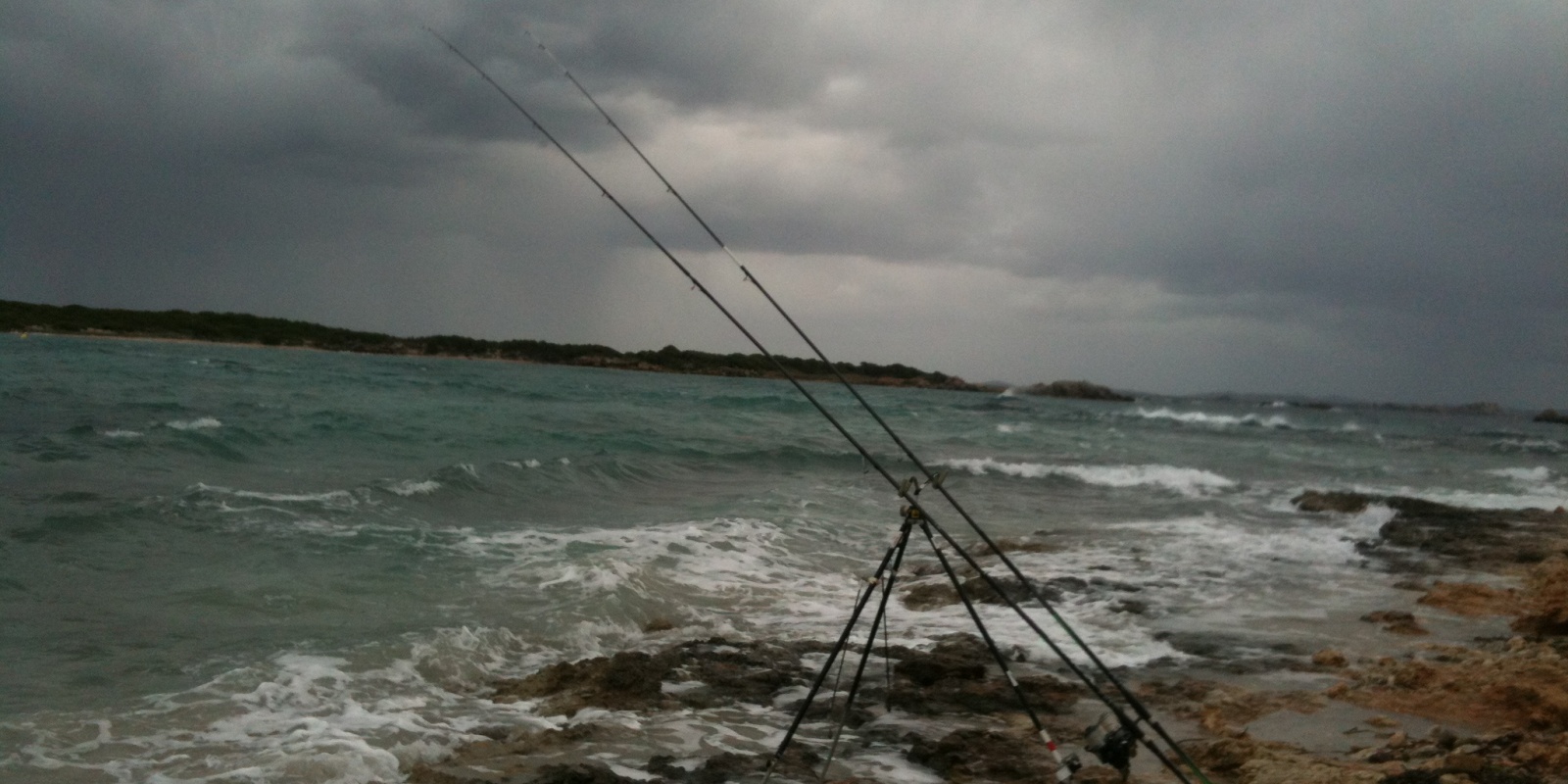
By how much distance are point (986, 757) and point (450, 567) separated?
6144 millimetres

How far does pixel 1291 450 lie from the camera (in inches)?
1460

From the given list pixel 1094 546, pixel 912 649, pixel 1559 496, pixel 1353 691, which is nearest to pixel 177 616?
pixel 912 649

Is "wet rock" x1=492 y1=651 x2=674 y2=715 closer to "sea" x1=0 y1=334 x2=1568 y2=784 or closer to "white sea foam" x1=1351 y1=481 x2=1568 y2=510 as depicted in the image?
"sea" x1=0 y1=334 x2=1568 y2=784

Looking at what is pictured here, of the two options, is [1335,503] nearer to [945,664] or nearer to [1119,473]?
[1119,473]

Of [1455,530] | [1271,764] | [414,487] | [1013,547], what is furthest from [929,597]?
[1455,530]

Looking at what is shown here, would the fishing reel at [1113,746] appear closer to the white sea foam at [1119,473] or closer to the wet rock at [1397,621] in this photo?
the wet rock at [1397,621]

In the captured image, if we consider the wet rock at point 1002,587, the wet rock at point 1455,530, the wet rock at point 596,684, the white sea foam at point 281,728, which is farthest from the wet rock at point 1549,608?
the white sea foam at point 281,728

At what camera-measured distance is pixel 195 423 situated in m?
18.2

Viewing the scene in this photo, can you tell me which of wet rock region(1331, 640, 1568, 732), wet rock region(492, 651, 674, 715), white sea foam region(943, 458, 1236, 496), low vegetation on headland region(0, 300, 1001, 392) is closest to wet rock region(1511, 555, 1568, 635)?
wet rock region(1331, 640, 1568, 732)

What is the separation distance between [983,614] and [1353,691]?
2.83m

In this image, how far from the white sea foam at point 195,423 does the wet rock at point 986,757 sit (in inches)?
646

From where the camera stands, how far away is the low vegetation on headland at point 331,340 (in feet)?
269

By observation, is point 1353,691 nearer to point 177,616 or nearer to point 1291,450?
point 177,616

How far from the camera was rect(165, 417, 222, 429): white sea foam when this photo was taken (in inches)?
697
